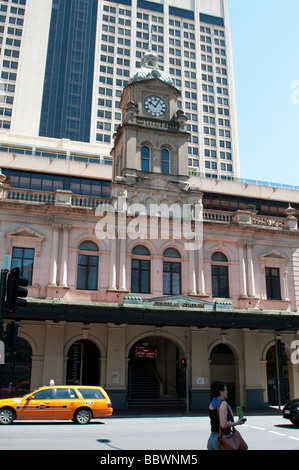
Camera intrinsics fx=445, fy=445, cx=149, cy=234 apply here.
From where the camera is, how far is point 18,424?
57.5ft

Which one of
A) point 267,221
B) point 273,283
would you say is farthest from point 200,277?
point 267,221

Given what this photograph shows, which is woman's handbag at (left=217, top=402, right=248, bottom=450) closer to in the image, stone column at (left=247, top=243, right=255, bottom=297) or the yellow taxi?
the yellow taxi

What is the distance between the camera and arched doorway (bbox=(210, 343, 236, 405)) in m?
28.6

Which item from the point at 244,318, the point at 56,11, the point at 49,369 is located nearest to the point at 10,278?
the point at 49,369

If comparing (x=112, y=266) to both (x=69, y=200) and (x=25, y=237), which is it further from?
(x=25, y=237)

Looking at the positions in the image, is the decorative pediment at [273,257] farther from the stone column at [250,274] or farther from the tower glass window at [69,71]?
the tower glass window at [69,71]

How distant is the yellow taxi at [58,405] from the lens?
1747cm

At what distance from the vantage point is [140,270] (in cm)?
2808

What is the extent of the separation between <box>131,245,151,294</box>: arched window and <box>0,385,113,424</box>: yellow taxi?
373 inches

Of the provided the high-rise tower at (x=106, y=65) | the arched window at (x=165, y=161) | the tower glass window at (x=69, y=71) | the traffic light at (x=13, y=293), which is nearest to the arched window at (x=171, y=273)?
the arched window at (x=165, y=161)

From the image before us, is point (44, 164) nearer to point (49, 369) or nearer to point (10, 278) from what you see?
point (49, 369)

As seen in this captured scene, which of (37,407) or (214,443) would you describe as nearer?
(214,443)

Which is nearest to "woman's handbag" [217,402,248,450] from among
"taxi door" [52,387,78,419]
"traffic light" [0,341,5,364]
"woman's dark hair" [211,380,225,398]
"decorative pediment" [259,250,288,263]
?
"woman's dark hair" [211,380,225,398]

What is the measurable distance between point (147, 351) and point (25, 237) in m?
11.1
